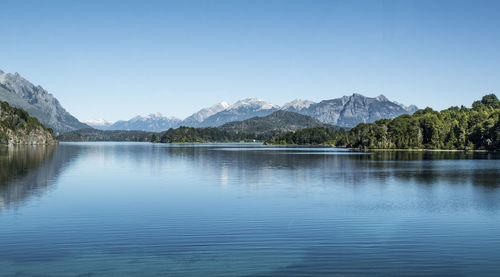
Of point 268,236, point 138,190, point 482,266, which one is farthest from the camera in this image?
point 138,190

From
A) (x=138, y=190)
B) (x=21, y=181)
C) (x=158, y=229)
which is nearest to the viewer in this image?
(x=158, y=229)

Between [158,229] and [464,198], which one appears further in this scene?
[464,198]

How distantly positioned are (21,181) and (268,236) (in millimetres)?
45012

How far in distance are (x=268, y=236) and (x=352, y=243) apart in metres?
5.60

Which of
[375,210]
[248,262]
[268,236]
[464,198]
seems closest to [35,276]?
[248,262]

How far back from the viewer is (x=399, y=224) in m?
32.4

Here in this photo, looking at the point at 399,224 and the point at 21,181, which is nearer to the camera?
the point at 399,224

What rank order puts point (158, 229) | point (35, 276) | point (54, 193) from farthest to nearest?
point (54, 193)
point (158, 229)
point (35, 276)

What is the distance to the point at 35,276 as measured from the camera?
19.9 meters

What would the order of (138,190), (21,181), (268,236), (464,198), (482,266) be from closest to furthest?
(482,266) → (268,236) → (464,198) → (138,190) → (21,181)

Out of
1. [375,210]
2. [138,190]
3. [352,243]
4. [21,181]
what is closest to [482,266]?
[352,243]

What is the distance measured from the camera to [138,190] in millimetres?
54594

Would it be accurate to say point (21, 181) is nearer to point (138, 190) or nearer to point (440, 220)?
point (138, 190)

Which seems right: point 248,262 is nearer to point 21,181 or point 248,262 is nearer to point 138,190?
point 138,190
